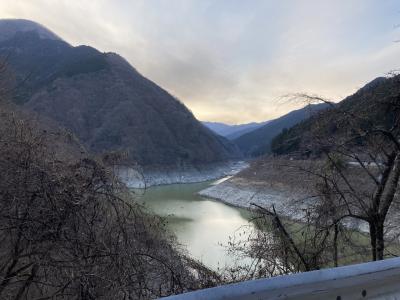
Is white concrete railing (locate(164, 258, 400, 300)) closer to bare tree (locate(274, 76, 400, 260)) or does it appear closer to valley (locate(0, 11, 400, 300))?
valley (locate(0, 11, 400, 300))

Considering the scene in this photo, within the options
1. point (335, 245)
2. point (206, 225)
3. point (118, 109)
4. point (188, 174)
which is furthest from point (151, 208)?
point (118, 109)

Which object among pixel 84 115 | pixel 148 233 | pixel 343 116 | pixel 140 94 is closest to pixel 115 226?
pixel 148 233

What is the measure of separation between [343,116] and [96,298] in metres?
3.60

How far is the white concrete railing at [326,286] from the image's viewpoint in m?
1.83

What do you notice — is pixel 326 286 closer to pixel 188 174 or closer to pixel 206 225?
pixel 206 225

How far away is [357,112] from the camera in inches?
209

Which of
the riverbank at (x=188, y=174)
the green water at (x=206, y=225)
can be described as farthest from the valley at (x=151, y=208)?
the riverbank at (x=188, y=174)

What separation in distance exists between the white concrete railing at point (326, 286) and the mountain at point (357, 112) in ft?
10.3

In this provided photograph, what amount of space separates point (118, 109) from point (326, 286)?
106m

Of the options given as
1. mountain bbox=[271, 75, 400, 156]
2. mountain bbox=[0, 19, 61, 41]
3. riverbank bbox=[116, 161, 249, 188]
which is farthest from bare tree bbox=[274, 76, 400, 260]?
mountain bbox=[0, 19, 61, 41]

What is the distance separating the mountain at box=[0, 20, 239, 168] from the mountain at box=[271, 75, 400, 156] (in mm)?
75328

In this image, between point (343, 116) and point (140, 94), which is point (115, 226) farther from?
point (140, 94)

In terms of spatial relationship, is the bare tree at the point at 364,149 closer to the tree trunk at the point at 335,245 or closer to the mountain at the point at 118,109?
the tree trunk at the point at 335,245

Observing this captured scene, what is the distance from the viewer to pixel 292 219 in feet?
21.5
